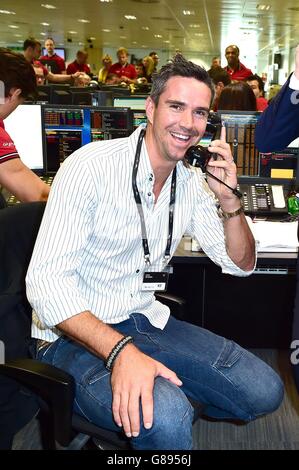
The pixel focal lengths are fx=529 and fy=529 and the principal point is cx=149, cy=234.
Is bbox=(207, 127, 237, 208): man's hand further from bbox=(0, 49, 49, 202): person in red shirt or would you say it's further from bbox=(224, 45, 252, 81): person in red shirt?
bbox=(224, 45, 252, 81): person in red shirt

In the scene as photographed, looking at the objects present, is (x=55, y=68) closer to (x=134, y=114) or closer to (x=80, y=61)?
(x=80, y=61)

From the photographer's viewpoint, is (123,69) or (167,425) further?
(123,69)

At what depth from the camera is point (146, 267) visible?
1.52 m

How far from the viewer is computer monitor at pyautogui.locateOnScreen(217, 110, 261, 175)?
241 cm

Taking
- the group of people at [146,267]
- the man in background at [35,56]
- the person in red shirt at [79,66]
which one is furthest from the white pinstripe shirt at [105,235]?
the person in red shirt at [79,66]

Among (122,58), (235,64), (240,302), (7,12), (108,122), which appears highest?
(7,12)

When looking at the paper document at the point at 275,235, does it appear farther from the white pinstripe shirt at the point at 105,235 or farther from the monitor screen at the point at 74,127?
the monitor screen at the point at 74,127

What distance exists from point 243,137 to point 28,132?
106 centimetres

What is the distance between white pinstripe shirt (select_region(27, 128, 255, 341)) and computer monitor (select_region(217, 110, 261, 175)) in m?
0.83

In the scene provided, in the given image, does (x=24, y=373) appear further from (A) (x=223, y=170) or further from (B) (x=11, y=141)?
(B) (x=11, y=141)

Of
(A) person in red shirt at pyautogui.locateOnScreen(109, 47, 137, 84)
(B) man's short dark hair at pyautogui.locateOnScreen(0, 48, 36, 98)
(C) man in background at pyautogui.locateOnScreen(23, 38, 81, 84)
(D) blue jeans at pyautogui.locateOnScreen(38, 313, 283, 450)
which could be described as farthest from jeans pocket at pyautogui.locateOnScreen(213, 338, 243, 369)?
(A) person in red shirt at pyautogui.locateOnScreen(109, 47, 137, 84)

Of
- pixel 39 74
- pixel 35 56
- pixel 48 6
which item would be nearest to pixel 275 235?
pixel 39 74

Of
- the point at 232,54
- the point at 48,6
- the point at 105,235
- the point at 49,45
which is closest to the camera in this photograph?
the point at 105,235
